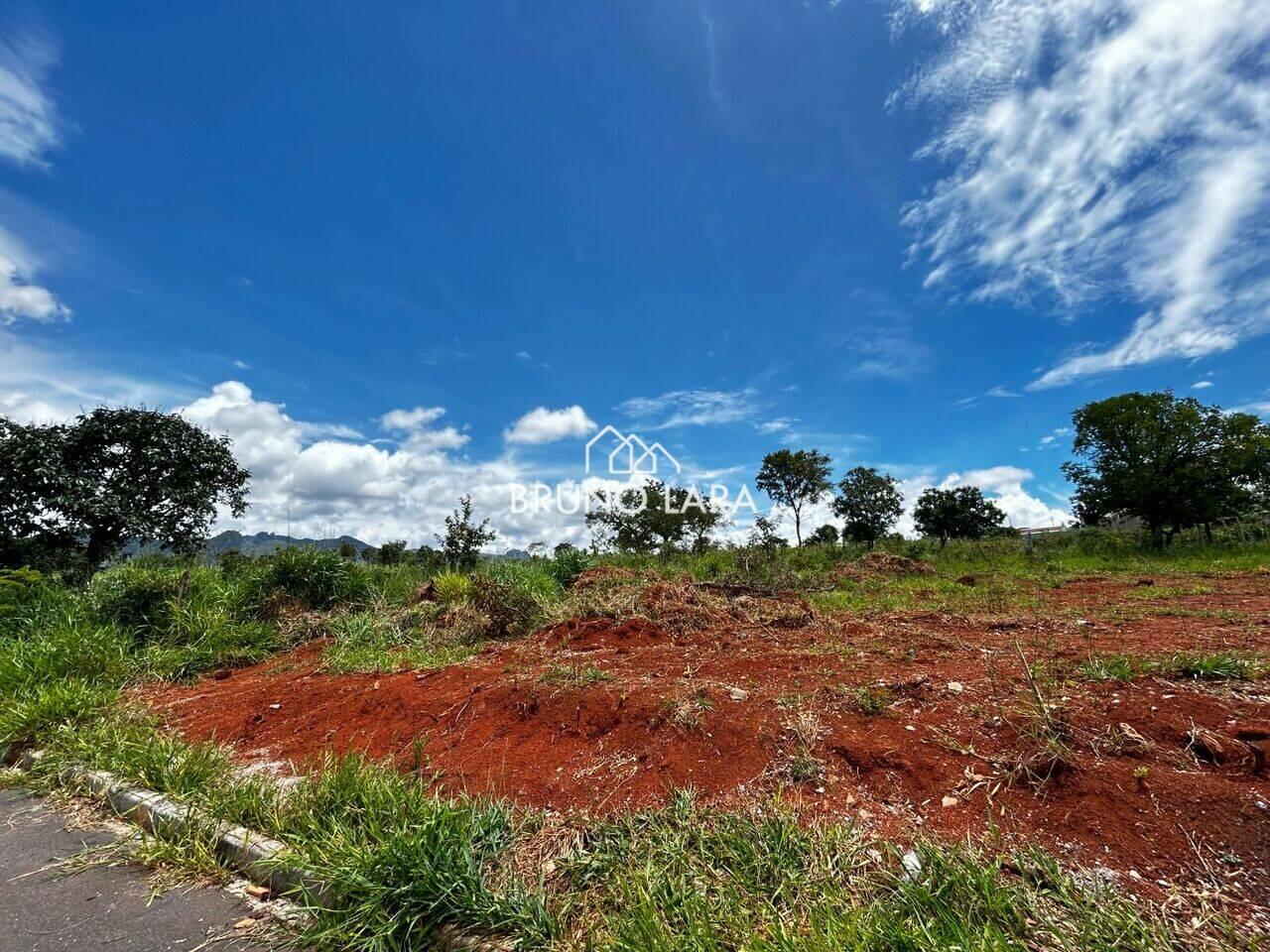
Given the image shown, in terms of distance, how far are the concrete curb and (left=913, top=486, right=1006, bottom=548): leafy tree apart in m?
33.2

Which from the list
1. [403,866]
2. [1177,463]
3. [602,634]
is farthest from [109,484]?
[1177,463]

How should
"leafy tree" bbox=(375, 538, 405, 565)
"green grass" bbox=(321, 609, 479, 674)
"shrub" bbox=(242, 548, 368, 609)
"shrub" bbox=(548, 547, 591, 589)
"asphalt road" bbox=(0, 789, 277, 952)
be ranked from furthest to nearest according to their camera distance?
"leafy tree" bbox=(375, 538, 405, 565), "shrub" bbox=(548, 547, 591, 589), "shrub" bbox=(242, 548, 368, 609), "green grass" bbox=(321, 609, 479, 674), "asphalt road" bbox=(0, 789, 277, 952)

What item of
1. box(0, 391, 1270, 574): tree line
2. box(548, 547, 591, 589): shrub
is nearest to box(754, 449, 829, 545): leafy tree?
box(0, 391, 1270, 574): tree line

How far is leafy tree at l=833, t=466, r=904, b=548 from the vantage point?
2197 centimetres

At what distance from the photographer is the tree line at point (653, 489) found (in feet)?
26.9

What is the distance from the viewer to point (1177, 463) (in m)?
18.2

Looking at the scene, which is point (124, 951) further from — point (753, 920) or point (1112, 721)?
point (1112, 721)

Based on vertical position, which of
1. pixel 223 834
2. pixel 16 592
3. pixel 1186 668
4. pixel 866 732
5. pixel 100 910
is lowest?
pixel 100 910

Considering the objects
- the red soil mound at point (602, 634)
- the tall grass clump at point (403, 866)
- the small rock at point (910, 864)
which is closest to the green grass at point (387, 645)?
the red soil mound at point (602, 634)

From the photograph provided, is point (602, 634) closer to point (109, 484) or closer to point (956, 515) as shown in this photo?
point (109, 484)

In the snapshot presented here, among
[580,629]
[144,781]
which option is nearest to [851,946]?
[144,781]

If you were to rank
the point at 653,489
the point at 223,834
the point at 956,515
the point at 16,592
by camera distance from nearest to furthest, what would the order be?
the point at 223,834, the point at 16,592, the point at 653,489, the point at 956,515

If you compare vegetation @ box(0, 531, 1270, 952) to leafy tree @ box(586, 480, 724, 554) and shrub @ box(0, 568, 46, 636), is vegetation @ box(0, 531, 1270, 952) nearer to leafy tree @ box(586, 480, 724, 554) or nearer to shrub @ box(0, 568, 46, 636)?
shrub @ box(0, 568, 46, 636)

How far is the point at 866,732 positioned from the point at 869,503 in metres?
21.1
